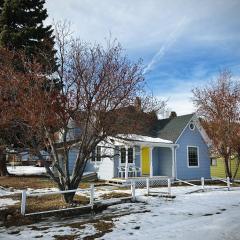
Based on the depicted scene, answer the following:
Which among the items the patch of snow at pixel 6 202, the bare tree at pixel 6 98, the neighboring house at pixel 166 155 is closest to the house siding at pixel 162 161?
the neighboring house at pixel 166 155

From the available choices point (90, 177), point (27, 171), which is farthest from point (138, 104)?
point (27, 171)

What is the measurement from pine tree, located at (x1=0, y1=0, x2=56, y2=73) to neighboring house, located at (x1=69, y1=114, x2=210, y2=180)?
9735 millimetres

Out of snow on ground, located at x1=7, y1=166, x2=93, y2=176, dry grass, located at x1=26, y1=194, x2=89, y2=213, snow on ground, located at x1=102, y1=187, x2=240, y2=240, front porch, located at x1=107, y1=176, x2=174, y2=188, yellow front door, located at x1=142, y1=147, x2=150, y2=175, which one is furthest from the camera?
snow on ground, located at x1=7, y1=166, x2=93, y2=176

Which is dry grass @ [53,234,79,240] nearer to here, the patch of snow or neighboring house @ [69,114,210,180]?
the patch of snow

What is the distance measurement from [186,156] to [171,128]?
283 centimetres

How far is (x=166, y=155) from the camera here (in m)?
27.1

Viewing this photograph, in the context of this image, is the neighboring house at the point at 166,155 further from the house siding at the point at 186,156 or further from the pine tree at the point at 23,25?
the pine tree at the point at 23,25

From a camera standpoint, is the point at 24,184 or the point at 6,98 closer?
the point at 6,98

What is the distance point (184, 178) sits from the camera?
2689 centimetres

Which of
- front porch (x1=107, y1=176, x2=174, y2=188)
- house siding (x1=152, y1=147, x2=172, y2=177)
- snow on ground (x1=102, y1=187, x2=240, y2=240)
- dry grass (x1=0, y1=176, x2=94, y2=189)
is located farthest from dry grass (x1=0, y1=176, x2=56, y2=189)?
house siding (x1=152, y1=147, x2=172, y2=177)

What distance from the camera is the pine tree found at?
83.3 ft

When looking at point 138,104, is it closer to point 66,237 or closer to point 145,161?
point 66,237

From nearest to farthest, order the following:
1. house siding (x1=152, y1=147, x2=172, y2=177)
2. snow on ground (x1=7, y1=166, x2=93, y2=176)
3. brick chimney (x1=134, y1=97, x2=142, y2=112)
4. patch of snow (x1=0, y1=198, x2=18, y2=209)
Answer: patch of snow (x1=0, y1=198, x2=18, y2=209) → brick chimney (x1=134, y1=97, x2=142, y2=112) → house siding (x1=152, y1=147, x2=172, y2=177) → snow on ground (x1=7, y1=166, x2=93, y2=176)

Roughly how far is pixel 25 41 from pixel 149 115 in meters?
14.1
